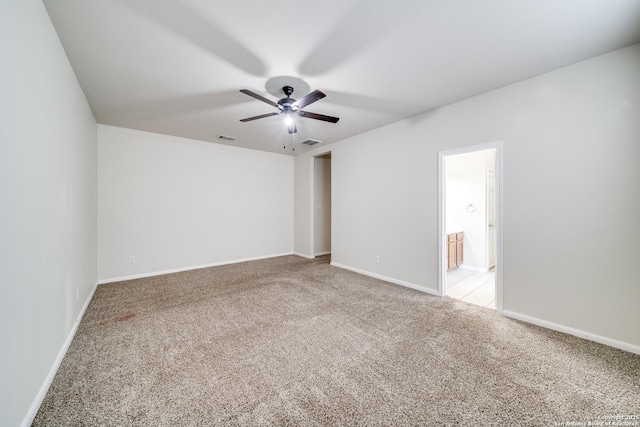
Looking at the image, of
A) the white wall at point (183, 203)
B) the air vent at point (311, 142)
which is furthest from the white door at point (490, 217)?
the white wall at point (183, 203)

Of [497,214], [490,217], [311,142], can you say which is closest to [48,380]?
[497,214]

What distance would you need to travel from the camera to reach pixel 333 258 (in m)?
5.36

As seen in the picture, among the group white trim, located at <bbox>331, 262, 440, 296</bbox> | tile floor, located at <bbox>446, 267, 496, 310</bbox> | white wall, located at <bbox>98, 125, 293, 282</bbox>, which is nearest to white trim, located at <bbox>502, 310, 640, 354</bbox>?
tile floor, located at <bbox>446, 267, 496, 310</bbox>

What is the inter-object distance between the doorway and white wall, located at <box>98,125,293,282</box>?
0.78 m

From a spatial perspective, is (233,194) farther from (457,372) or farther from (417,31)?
(457,372)

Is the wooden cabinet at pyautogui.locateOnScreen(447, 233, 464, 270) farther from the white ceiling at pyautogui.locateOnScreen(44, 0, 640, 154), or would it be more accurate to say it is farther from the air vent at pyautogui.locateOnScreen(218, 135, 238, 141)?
the air vent at pyautogui.locateOnScreen(218, 135, 238, 141)

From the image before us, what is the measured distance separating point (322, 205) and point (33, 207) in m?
5.30

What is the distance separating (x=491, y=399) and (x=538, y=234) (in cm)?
194

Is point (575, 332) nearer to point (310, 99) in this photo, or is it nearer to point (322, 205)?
point (310, 99)

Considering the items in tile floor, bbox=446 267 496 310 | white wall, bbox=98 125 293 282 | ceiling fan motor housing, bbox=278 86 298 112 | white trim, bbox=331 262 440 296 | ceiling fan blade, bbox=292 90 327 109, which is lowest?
tile floor, bbox=446 267 496 310

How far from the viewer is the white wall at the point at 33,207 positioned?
125 cm

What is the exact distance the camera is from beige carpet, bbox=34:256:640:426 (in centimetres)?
151

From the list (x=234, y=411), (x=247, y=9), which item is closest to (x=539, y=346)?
(x=234, y=411)

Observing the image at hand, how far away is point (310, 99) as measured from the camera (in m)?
2.46
